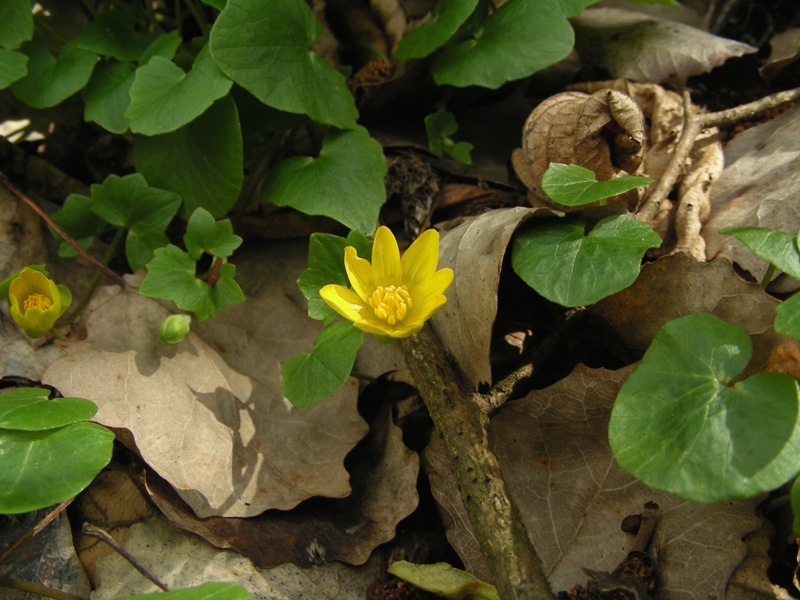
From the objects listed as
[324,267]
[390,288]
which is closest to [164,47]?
[324,267]

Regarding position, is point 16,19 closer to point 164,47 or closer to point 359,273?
point 164,47

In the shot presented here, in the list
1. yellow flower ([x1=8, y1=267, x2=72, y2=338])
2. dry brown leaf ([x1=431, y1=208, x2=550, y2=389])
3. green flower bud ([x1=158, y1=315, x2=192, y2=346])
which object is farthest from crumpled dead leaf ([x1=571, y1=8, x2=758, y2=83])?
yellow flower ([x1=8, y1=267, x2=72, y2=338])

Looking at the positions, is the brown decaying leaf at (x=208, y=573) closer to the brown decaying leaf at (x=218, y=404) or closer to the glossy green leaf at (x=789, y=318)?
the brown decaying leaf at (x=218, y=404)

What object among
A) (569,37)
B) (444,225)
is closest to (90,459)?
(444,225)

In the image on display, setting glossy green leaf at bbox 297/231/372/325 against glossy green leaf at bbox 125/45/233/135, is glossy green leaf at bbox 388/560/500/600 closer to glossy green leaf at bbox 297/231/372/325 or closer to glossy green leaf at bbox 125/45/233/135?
glossy green leaf at bbox 297/231/372/325

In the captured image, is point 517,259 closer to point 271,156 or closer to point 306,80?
point 306,80

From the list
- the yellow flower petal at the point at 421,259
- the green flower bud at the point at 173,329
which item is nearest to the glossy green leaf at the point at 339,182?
the yellow flower petal at the point at 421,259
